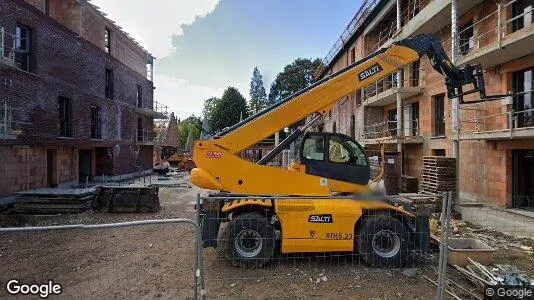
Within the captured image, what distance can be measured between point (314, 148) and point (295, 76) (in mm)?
52797

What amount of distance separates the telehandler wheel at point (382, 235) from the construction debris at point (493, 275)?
0.94 m

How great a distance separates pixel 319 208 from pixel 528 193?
798cm

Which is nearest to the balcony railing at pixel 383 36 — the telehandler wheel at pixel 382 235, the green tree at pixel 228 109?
the telehandler wheel at pixel 382 235

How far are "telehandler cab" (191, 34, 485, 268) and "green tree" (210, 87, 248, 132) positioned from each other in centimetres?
4585

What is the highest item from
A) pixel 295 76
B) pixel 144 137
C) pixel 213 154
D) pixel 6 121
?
pixel 295 76

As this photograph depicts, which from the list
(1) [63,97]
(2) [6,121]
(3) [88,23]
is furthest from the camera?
(3) [88,23]

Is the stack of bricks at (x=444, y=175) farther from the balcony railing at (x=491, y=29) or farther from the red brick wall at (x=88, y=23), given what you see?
the red brick wall at (x=88, y=23)

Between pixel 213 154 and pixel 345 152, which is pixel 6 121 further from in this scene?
pixel 345 152

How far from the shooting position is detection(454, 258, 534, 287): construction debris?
4.98 metres

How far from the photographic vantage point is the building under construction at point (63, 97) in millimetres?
13930

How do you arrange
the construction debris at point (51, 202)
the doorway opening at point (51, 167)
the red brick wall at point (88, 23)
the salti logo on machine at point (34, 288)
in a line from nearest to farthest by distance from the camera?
the salti logo on machine at point (34, 288)
the construction debris at point (51, 202)
the doorway opening at point (51, 167)
the red brick wall at point (88, 23)

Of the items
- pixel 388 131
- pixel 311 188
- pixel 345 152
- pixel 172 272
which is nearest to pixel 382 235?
pixel 311 188

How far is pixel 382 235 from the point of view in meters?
6.67

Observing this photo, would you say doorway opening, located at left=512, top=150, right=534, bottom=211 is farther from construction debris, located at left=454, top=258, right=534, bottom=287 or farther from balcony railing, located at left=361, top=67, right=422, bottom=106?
construction debris, located at left=454, top=258, right=534, bottom=287
